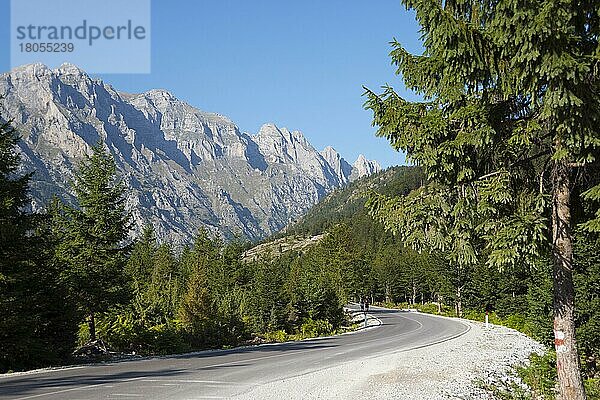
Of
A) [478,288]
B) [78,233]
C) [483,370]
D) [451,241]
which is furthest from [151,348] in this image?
[478,288]

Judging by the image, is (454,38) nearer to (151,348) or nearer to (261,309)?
(151,348)

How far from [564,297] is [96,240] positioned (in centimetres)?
2248

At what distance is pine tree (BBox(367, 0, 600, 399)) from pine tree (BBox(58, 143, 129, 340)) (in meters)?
18.9

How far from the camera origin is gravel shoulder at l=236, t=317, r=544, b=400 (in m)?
11.7

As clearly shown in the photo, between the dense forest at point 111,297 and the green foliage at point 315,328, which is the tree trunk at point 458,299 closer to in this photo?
the dense forest at point 111,297

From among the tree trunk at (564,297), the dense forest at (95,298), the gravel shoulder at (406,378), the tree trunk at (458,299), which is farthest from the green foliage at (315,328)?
the tree trunk at (564,297)

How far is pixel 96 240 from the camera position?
997 inches

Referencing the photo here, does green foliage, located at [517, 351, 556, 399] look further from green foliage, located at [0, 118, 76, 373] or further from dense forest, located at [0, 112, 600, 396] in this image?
green foliage, located at [0, 118, 76, 373]

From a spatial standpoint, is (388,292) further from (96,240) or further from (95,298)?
(95,298)

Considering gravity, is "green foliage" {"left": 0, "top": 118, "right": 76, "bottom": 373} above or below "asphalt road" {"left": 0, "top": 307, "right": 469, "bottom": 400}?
above

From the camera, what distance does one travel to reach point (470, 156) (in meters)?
9.79

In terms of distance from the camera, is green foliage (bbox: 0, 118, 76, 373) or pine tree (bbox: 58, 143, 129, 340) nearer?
green foliage (bbox: 0, 118, 76, 373)

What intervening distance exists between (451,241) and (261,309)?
29995 millimetres

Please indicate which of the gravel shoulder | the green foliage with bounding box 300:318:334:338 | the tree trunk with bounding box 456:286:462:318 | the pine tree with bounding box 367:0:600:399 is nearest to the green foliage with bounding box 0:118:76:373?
the gravel shoulder
